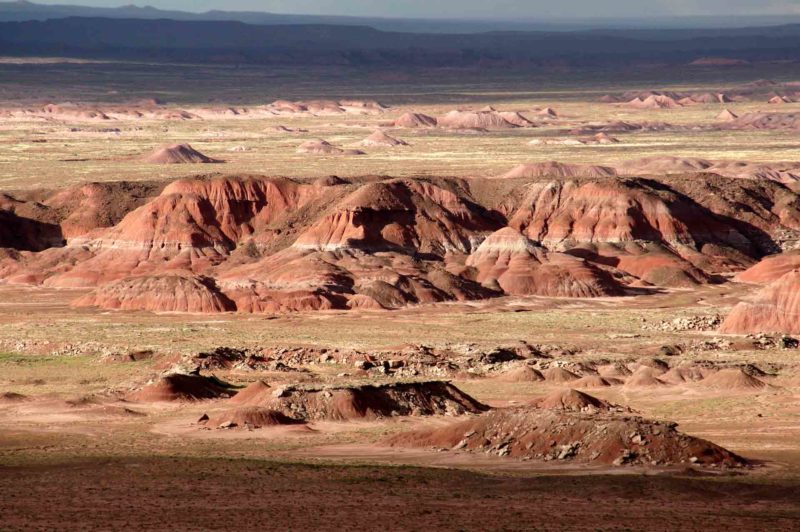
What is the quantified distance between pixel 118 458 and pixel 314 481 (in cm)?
787

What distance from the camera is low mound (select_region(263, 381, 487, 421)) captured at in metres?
61.5

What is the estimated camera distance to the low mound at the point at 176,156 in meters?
177

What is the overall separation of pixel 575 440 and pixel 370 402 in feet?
41.7

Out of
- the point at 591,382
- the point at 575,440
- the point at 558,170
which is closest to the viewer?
the point at 575,440

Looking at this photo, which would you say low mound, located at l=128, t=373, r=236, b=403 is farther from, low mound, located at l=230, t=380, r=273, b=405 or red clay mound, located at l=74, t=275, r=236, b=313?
red clay mound, located at l=74, t=275, r=236, b=313

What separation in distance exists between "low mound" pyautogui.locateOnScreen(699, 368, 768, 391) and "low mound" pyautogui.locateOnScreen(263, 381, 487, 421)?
11686 mm

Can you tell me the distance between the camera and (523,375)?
72.8 meters

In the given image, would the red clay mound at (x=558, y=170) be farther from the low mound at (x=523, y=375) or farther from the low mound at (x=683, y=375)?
the low mound at (x=683, y=375)

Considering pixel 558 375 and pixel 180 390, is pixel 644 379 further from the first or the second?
pixel 180 390

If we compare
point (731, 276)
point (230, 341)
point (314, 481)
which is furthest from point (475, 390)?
point (731, 276)

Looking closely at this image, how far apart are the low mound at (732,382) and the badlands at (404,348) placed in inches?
6.4

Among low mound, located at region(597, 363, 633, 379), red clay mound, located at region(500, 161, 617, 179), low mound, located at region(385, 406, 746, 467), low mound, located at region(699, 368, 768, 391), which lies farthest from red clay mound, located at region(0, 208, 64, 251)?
low mound, located at region(385, 406, 746, 467)

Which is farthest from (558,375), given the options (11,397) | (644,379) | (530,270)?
(530,270)

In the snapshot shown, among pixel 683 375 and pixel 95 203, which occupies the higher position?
pixel 95 203
